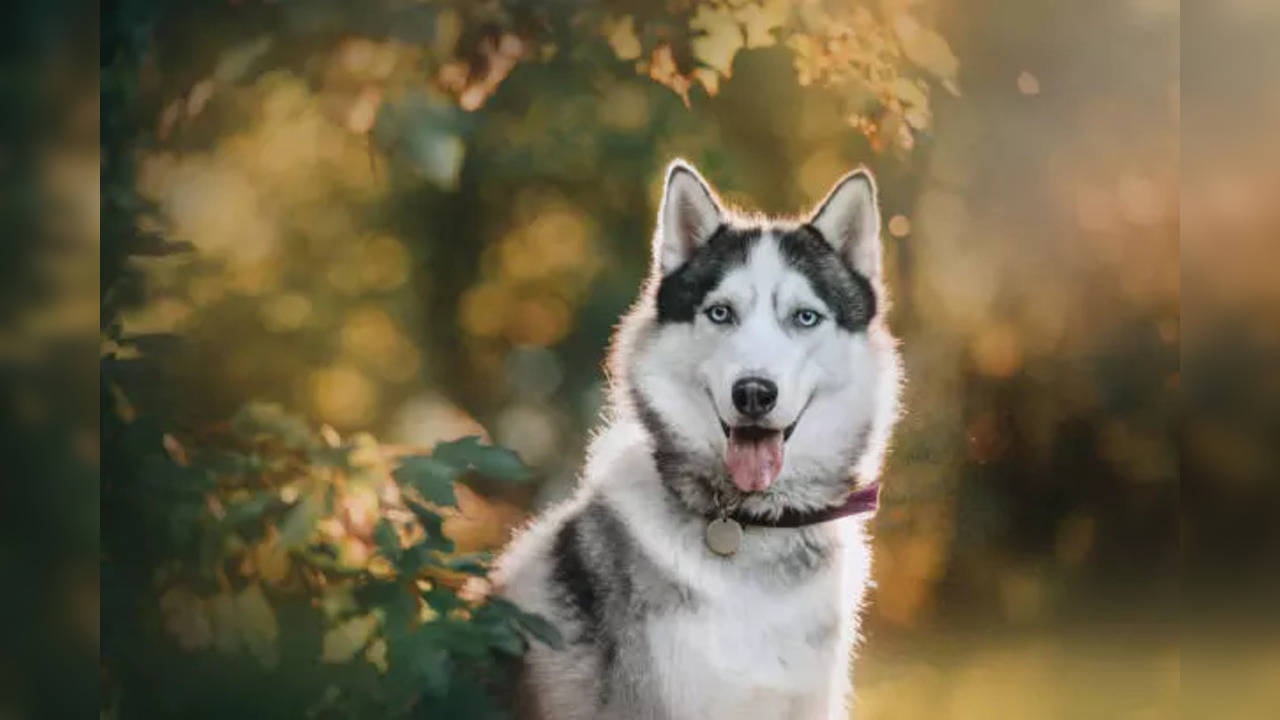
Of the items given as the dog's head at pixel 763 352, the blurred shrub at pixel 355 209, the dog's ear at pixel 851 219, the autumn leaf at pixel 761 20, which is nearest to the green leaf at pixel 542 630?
the blurred shrub at pixel 355 209

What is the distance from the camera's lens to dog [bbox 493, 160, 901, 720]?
356cm

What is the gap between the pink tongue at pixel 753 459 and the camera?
3.64 metres

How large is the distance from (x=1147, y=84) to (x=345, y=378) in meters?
2.73

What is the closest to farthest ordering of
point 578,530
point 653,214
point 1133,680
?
1. point 578,530
2. point 653,214
3. point 1133,680

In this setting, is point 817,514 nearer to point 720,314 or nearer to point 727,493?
point 727,493

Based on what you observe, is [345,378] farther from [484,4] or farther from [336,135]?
[484,4]

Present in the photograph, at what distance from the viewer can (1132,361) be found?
14.2 feet

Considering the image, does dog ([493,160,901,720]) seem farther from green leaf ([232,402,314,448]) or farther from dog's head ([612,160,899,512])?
green leaf ([232,402,314,448])

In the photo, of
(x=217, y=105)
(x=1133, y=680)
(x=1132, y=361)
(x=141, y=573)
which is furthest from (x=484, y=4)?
(x=1133, y=680)

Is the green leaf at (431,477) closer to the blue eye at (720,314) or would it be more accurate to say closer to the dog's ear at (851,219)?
the blue eye at (720,314)

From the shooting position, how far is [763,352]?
356cm

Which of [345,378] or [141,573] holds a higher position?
[345,378]

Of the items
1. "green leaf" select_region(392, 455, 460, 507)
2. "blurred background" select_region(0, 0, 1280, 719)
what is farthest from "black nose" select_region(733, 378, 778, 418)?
"green leaf" select_region(392, 455, 460, 507)

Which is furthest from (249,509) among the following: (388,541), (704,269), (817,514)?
(817,514)
